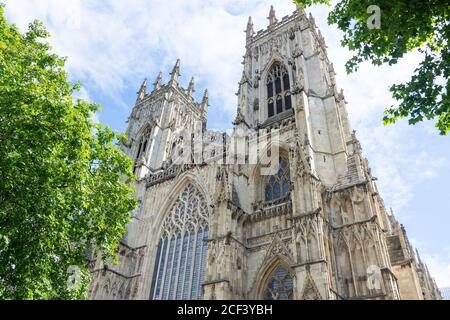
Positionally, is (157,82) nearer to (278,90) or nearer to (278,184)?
(278,90)

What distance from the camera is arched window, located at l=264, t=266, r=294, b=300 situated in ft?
51.7

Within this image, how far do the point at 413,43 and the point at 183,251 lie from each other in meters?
16.5

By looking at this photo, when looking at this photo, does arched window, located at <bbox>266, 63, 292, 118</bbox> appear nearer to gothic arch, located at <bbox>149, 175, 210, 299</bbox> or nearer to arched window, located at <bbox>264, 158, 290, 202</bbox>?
arched window, located at <bbox>264, 158, 290, 202</bbox>

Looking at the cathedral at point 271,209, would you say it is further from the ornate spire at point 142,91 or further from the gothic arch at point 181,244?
the ornate spire at point 142,91

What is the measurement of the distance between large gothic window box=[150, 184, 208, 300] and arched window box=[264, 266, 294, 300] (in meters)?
3.88

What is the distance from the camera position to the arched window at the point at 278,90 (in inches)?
1022

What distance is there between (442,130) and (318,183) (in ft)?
30.9

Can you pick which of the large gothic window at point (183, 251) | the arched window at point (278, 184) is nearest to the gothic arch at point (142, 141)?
the large gothic window at point (183, 251)

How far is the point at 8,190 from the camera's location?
27.8ft

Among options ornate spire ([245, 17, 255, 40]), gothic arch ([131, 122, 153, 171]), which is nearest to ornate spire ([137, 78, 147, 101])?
gothic arch ([131, 122, 153, 171])

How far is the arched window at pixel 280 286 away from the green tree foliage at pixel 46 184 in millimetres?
8126

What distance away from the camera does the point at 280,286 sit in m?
16.1
